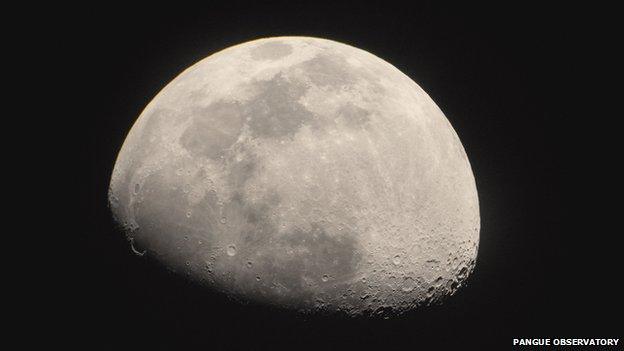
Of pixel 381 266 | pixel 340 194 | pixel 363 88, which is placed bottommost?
pixel 381 266


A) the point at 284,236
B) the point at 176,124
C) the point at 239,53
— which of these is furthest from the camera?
the point at 239,53

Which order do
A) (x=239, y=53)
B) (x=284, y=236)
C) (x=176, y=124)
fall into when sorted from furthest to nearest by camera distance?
(x=239, y=53)
(x=176, y=124)
(x=284, y=236)

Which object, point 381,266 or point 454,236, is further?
point 454,236

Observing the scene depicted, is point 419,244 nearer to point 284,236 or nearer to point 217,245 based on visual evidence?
point 284,236

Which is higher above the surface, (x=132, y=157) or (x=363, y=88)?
(x=363, y=88)

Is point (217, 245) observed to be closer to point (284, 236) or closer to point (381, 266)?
point (284, 236)

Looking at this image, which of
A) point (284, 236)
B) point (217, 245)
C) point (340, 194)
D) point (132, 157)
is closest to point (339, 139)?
point (340, 194)
